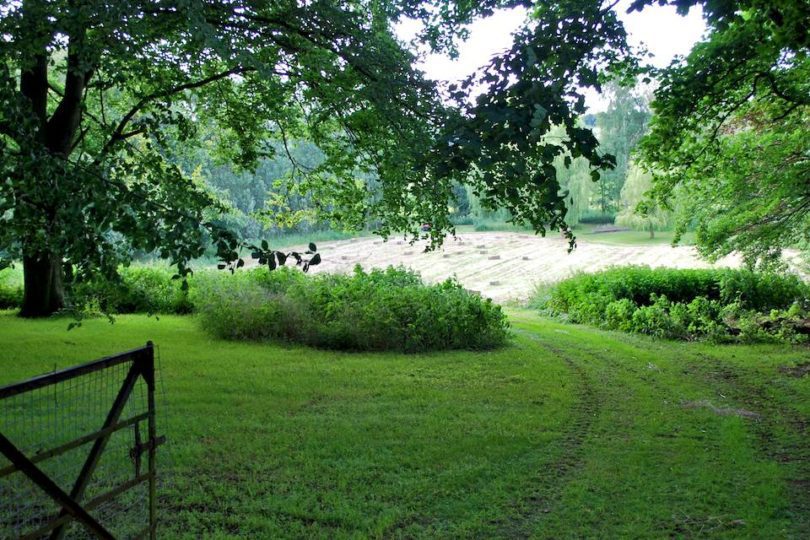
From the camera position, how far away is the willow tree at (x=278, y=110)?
370 centimetres

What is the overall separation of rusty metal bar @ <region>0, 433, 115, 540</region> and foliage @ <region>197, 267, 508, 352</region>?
820 centimetres

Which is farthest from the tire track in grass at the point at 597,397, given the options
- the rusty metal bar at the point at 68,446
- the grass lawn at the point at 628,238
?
the grass lawn at the point at 628,238

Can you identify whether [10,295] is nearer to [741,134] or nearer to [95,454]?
[95,454]

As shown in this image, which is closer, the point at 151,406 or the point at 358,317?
the point at 151,406

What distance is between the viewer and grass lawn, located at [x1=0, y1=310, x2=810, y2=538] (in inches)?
180

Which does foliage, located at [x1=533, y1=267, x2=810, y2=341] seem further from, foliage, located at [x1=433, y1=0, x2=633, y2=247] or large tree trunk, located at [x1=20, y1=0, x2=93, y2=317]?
large tree trunk, located at [x1=20, y1=0, x2=93, y2=317]

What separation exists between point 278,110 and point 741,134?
29.2ft

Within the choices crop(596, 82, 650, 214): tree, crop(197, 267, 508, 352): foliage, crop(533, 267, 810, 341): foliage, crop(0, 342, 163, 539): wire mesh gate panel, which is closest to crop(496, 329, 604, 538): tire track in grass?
crop(0, 342, 163, 539): wire mesh gate panel

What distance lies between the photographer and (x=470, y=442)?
619 centimetres

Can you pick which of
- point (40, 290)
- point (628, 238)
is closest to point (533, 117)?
point (40, 290)

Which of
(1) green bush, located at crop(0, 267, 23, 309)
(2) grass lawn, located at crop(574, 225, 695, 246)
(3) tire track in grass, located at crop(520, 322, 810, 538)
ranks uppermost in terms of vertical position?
(2) grass lawn, located at crop(574, 225, 695, 246)

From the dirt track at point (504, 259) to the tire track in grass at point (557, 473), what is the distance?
573 inches

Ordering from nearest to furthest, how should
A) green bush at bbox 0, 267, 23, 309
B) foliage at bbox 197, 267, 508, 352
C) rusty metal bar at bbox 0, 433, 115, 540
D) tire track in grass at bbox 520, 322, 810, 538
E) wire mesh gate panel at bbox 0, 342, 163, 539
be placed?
rusty metal bar at bbox 0, 433, 115, 540
wire mesh gate panel at bbox 0, 342, 163, 539
tire track in grass at bbox 520, 322, 810, 538
foliage at bbox 197, 267, 508, 352
green bush at bbox 0, 267, 23, 309

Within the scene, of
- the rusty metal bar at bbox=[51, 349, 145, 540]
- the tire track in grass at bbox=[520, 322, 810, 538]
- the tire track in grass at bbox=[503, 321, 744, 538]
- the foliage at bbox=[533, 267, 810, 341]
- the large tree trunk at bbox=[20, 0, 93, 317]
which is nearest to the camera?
the rusty metal bar at bbox=[51, 349, 145, 540]
